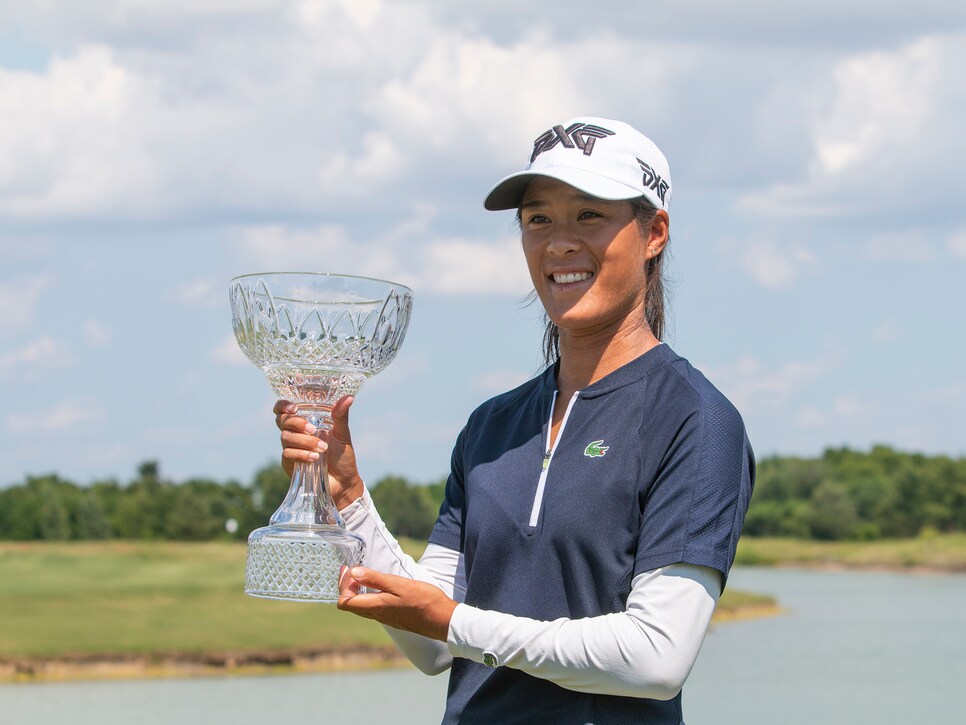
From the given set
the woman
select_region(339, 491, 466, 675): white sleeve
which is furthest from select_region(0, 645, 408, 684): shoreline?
the woman

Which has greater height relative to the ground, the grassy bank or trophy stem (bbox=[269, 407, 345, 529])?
trophy stem (bbox=[269, 407, 345, 529])

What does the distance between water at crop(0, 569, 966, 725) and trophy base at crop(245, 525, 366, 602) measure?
20.1 metres

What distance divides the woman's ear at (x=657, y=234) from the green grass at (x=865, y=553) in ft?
199

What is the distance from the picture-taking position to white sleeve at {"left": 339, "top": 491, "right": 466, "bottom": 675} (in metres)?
2.56

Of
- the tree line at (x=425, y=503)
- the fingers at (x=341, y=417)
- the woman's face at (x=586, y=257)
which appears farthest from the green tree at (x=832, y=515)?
the woman's face at (x=586, y=257)

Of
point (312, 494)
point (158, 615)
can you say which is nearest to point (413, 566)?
point (312, 494)

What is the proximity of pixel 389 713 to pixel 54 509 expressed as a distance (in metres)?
31.4

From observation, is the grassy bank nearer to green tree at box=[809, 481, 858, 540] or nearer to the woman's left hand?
the woman's left hand

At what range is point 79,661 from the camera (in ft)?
79.2

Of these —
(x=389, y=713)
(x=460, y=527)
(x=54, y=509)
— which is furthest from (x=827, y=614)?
(x=460, y=527)

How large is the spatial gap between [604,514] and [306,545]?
1.77ft

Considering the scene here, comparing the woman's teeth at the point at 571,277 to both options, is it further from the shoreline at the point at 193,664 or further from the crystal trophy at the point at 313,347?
the shoreline at the point at 193,664

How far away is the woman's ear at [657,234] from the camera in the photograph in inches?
94.0

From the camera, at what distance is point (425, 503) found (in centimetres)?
4053
